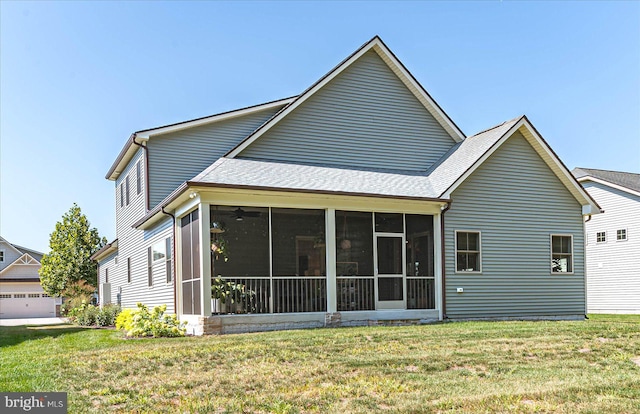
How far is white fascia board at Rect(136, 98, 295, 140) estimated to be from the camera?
1900 cm

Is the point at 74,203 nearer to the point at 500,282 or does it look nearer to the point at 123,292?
the point at 123,292

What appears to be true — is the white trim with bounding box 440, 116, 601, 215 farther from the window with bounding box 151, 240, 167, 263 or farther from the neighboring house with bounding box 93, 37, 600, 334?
the window with bounding box 151, 240, 167, 263

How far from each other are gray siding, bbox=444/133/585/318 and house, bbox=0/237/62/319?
118 ft

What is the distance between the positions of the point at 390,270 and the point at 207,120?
7.95 metres

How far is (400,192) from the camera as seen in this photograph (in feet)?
53.4

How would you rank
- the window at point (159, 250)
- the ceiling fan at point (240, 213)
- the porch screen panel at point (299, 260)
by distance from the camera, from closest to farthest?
the porch screen panel at point (299, 260)
the ceiling fan at point (240, 213)
the window at point (159, 250)

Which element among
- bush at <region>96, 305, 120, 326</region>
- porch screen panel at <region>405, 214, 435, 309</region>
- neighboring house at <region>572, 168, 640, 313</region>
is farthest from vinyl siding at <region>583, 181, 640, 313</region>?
bush at <region>96, 305, 120, 326</region>

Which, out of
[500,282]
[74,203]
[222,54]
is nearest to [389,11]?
[222,54]

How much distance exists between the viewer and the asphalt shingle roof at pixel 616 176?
26.8 metres

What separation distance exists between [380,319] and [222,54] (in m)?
8.54

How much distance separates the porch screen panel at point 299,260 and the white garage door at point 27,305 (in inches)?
1341

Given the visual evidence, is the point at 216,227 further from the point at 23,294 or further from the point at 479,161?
the point at 23,294

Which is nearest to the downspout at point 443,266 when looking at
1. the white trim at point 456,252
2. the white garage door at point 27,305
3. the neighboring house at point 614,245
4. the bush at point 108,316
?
the white trim at point 456,252

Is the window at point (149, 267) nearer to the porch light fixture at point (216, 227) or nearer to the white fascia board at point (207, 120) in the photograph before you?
the white fascia board at point (207, 120)
